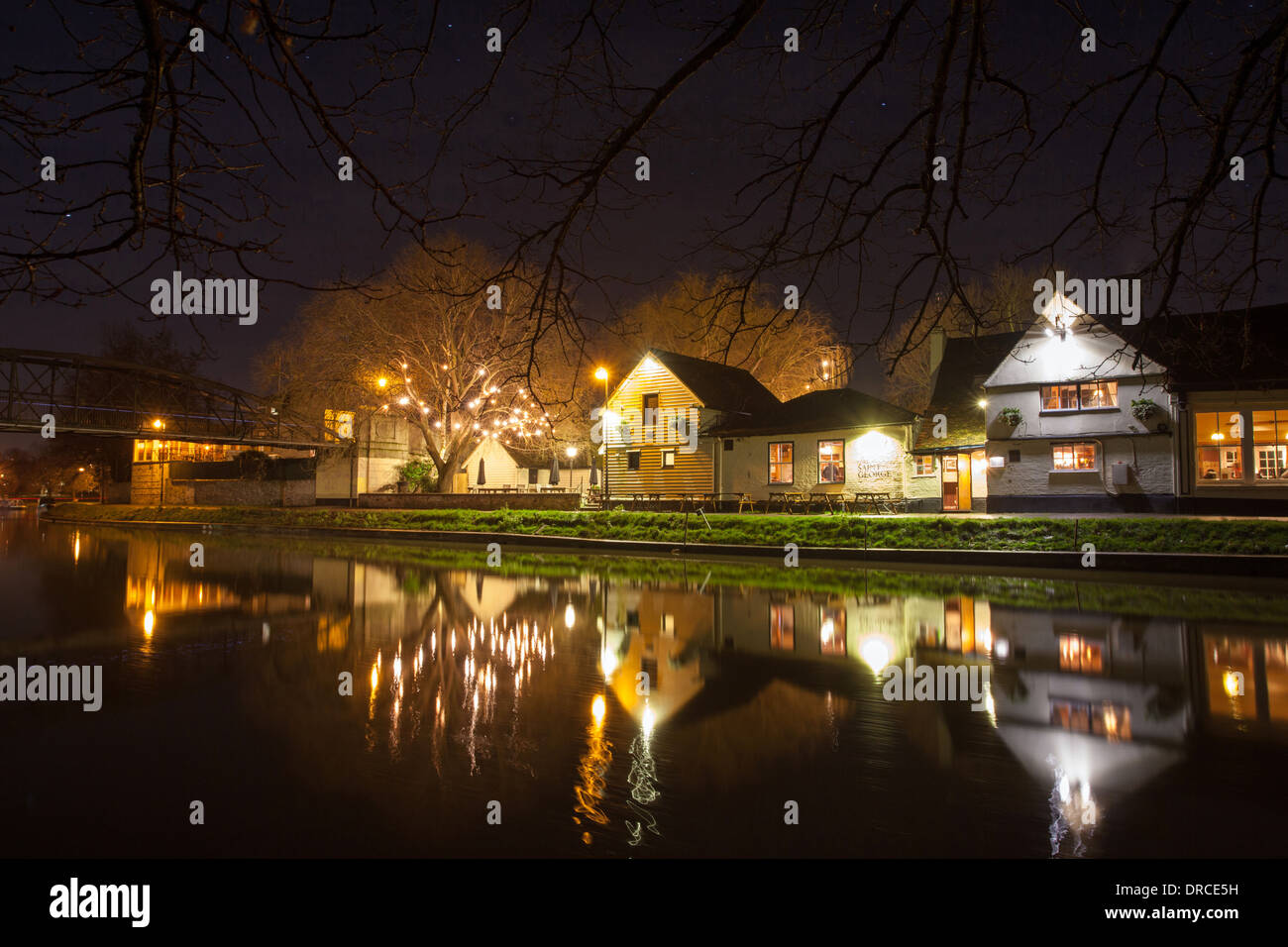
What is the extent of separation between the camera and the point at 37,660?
830cm

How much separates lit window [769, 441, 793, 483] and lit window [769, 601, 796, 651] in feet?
65.2

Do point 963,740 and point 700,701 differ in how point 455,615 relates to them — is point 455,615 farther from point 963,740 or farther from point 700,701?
point 963,740

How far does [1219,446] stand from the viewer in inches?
933

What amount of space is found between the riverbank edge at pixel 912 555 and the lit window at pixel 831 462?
9.26 metres

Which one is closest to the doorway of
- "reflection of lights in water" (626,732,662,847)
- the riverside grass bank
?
the riverside grass bank

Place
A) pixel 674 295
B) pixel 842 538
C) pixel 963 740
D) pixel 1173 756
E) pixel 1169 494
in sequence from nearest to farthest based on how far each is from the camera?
pixel 1173 756
pixel 963 740
pixel 842 538
pixel 1169 494
pixel 674 295

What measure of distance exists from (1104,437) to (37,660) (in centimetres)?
2776

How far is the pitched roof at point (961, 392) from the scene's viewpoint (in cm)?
2891

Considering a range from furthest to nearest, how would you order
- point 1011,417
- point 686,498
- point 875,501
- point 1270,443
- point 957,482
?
point 686,498 < point 957,482 < point 875,501 < point 1011,417 < point 1270,443

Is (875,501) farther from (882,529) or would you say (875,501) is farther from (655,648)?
(655,648)

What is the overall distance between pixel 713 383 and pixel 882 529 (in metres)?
17.6

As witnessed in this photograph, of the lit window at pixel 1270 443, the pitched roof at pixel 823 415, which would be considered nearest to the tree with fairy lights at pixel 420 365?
the pitched roof at pixel 823 415

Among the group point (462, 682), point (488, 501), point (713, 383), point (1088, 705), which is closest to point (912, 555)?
point (1088, 705)

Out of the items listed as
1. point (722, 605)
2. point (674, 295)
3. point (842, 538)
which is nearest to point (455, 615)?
point (722, 605)
